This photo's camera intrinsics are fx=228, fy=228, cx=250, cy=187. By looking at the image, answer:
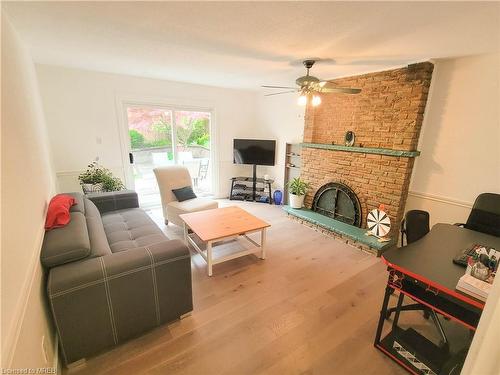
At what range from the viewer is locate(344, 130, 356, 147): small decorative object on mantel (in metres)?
3.49

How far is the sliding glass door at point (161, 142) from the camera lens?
4.26m

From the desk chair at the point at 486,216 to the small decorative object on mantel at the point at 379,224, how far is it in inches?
32.4

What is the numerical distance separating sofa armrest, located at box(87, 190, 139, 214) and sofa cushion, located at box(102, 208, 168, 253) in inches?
3.6

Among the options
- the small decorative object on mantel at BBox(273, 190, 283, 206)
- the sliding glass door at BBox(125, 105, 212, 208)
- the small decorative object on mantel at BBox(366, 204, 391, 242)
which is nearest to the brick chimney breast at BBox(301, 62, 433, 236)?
the small decorative object on mantel at BBox(366, 204, 391, 242)

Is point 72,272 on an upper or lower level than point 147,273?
upper

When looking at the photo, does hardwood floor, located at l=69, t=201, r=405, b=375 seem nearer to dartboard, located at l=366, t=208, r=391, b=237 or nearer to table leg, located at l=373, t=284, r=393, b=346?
table leg, located at l=373, t=284, r=393, b=346

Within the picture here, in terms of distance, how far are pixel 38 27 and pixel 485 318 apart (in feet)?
10.6

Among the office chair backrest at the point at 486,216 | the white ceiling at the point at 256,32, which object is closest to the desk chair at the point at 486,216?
the office chair backrest at the point at 486,216

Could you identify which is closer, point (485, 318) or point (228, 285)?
point (485, 318)

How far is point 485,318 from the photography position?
1.61 ft

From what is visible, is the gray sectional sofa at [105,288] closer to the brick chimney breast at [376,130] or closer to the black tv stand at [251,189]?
the brick chimney breast at [376,130]

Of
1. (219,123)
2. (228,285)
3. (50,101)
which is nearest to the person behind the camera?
(228,285)

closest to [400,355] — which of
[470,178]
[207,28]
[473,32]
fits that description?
[470,178]

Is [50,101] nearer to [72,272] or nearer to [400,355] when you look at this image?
[72,272]
